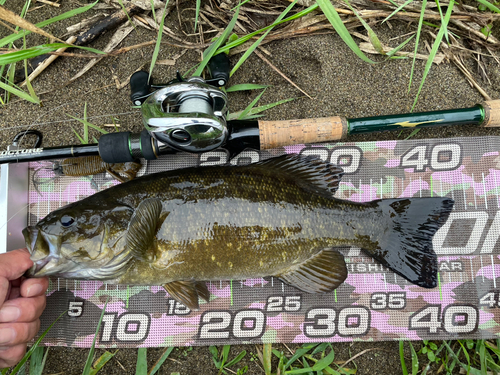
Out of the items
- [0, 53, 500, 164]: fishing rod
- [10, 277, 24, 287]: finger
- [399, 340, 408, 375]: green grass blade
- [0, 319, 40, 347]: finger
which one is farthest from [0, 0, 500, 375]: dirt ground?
[399, 340, 408, 375]: green grass blade

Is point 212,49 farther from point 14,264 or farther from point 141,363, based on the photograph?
point 141,363

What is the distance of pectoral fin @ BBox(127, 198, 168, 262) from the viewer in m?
2.10

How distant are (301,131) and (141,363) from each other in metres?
2.17

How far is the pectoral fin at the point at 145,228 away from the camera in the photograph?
2.10 m

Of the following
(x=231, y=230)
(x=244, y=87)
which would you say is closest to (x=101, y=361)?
(x=231, y=230)

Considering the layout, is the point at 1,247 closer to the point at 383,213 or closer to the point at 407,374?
the point at 383,213

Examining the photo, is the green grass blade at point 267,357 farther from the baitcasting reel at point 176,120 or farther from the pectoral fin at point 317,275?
the baitcasting reel at point 176,120

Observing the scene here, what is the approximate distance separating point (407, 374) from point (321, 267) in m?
1.12

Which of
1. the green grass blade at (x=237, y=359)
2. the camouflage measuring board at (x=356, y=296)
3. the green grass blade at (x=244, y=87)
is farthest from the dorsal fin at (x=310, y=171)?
the green grass blade at (x=237, y=359)

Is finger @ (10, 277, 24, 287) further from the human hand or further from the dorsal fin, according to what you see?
the dorsal fin

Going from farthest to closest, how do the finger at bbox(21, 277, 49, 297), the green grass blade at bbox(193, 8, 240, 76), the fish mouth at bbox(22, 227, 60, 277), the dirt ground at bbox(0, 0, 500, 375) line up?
the dirt ground at bbox(0, 0, 500, 375) < the green grass blade at bbox(193, 8, 240, 76) < the finger at bbox(21, 277, 49, 297) < the fish mouth at bbox(22, 227, 60, 277)

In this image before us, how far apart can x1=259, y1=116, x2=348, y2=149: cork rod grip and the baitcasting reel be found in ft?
1.25

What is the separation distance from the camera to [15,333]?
2.26m

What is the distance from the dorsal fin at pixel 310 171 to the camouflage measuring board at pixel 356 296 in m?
0.28
